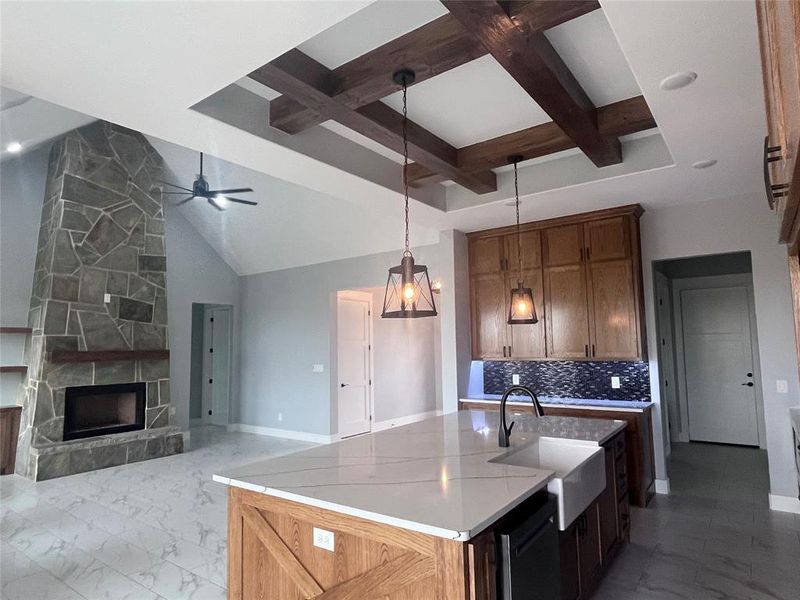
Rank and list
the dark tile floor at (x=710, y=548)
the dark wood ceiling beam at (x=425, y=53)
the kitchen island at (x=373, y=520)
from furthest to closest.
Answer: the dark tile floor at (x=710, y=548) < the dark wood ceiling beam at (x=425, y=53) < the kitchen island at (x=373, y=520)

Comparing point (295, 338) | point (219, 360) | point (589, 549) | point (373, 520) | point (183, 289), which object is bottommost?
point (589, 549)

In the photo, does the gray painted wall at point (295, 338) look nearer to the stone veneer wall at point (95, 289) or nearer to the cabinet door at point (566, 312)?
the stone veneer wall at point (95, 289)

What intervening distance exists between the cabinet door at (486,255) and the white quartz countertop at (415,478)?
2.51m

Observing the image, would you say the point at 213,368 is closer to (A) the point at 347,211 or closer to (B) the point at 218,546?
(A) the point at 347,211

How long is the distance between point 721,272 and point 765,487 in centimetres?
308

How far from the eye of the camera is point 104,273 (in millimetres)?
6258

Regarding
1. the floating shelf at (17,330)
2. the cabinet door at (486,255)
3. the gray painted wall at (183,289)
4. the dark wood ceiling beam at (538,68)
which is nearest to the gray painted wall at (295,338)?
the gray painted wall at (183,289)

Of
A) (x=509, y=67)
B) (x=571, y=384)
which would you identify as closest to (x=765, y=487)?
(x=571, y=384)

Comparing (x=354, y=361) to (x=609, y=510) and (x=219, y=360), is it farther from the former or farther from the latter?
(x=609, y=510)

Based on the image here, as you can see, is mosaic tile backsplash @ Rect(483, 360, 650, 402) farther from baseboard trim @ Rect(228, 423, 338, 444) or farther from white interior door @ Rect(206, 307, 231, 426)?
white interior door @ Rect(206, 307, 231, 426)

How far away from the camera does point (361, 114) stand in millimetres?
2826

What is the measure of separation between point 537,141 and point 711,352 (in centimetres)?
490

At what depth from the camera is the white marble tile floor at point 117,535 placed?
9.42 ft

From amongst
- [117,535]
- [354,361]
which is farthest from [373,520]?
[354,361]
